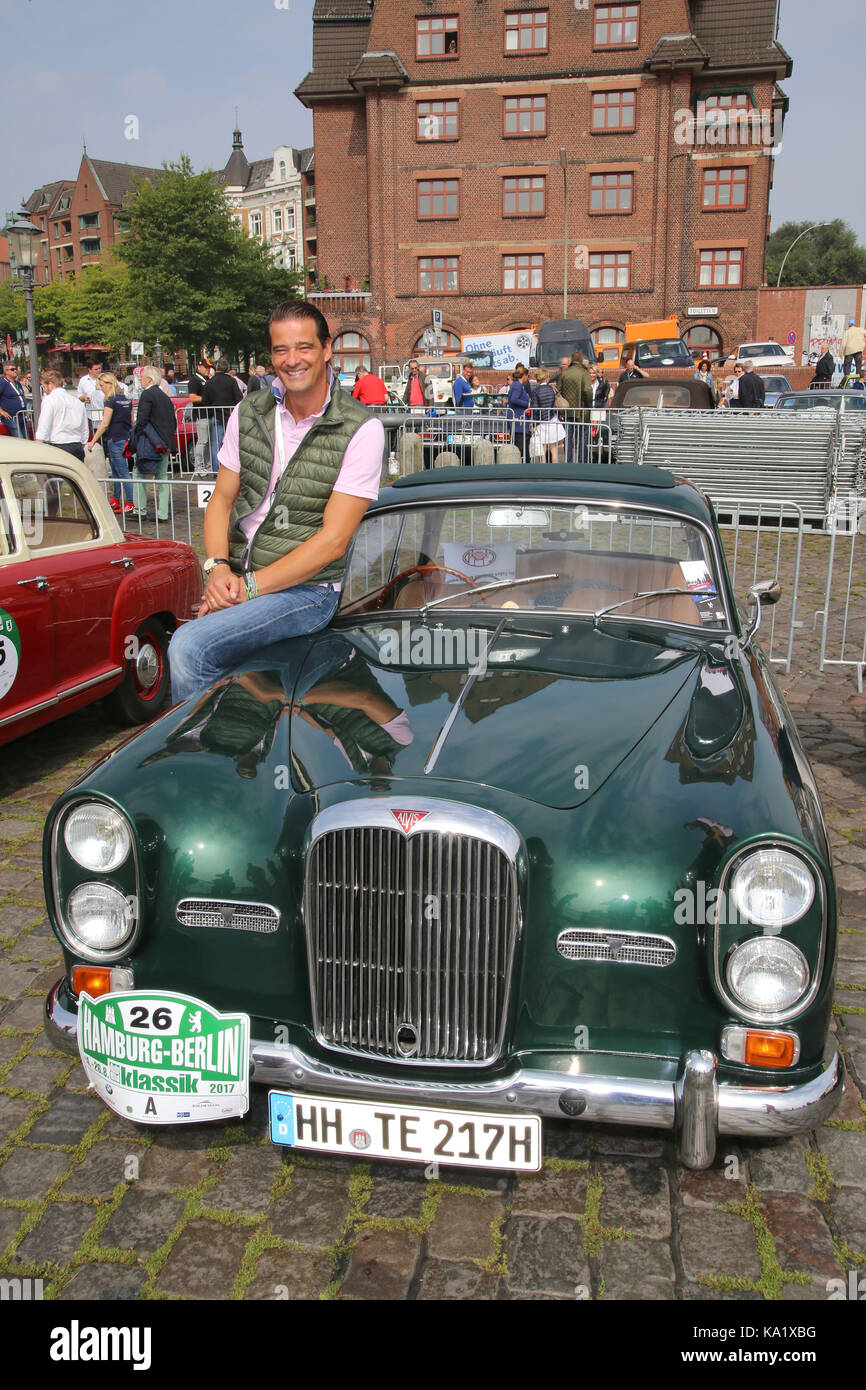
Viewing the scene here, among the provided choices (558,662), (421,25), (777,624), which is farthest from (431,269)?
(558,662)

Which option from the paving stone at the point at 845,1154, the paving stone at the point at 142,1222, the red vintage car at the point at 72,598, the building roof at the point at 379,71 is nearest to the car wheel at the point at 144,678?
the red vintage car at the point at 72,598

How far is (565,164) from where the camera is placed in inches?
1747

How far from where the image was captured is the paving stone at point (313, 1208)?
262cm

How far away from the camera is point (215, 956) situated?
105 inches

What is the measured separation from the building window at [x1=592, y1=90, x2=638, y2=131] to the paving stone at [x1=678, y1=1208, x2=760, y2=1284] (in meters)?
48.0

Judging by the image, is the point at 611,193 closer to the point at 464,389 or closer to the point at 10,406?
the point at 464,389

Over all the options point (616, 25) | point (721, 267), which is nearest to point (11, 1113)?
point (721, 267)

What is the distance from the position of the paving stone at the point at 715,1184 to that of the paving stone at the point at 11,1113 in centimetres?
183

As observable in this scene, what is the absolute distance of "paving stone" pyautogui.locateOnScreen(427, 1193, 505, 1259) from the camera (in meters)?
2.56

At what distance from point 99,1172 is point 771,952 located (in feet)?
6.00

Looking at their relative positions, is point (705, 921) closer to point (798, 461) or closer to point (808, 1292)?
point (808, 1292)

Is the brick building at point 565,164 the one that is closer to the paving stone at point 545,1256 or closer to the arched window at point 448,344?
the arched window at point 448,344

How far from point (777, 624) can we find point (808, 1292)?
23.3 ft

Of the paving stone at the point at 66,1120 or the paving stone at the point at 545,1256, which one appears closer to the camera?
the paving stone at the point at 545,1256
